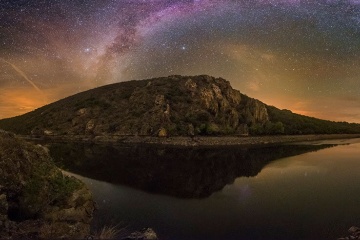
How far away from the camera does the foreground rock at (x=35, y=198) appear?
19.5 metres

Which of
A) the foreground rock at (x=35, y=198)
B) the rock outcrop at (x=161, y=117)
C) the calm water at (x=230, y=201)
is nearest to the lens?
the foreground rock at (x=35, y=198)

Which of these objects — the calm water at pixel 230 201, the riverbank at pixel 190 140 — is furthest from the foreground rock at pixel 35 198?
the riverbank at pixel 190 140

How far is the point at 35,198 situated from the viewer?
880 inches

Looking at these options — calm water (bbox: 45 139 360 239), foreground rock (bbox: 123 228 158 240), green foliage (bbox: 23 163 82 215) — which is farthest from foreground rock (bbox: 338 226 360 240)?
green foliage (bbox: 23 163 82 215)

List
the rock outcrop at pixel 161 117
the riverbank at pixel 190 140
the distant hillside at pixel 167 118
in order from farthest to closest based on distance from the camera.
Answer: the distant hillside at pixel 167 118, the rock outcrop at pixel 161 117, the riverbank at pixel 190 140

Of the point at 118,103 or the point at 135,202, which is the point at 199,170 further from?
the point at 118,103

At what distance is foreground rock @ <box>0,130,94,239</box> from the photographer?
1953cm

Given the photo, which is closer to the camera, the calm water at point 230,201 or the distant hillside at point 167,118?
the calm water at point 230,201

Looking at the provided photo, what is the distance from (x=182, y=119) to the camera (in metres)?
168

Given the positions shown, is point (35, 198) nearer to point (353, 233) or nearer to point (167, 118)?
point (353, 233)

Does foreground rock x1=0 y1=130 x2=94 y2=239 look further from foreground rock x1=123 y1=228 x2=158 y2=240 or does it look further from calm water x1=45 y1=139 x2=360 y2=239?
foreground rock x1=123 y1=228 x2=158 y2=240

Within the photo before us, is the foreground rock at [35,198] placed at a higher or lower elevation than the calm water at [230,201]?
higher

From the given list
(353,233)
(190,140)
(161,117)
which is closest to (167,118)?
(161,117)

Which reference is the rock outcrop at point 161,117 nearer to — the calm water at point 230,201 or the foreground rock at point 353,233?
the calm water at point 230,201
